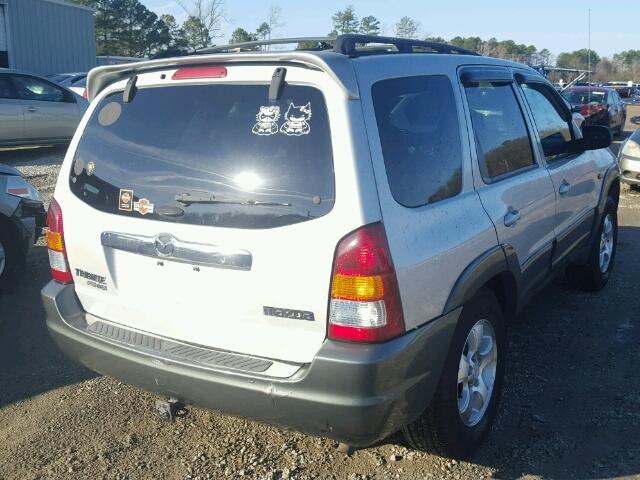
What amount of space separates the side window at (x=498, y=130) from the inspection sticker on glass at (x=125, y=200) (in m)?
1.72

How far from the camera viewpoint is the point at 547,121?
456 cm

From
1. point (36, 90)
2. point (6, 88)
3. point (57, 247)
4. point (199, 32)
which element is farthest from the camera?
point (199, 32)

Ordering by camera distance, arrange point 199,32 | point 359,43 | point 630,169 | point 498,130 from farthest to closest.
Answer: point 199,32
point 630,169
point 498,130
point 359,43

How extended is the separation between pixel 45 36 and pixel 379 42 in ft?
88.0

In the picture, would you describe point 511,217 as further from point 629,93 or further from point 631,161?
point 629,93

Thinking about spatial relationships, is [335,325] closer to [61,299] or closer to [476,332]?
[476,332]

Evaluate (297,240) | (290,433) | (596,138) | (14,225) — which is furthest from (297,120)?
(14,225)

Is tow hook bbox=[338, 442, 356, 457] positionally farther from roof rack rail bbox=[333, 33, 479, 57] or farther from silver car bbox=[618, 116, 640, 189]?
silver car bbox=[618, 116, 640, 189]

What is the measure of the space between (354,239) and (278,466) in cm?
137

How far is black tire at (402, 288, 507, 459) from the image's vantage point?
294 centimetres

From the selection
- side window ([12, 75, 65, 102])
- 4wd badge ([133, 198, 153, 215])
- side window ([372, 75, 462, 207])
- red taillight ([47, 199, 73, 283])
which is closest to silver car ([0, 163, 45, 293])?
red taillight ([47, 199, 73, 283])

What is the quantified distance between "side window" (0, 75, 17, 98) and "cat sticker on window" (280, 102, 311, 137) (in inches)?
463

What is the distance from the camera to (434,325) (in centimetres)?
275

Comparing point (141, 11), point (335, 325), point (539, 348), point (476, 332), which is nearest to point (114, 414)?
point (335, 325)
